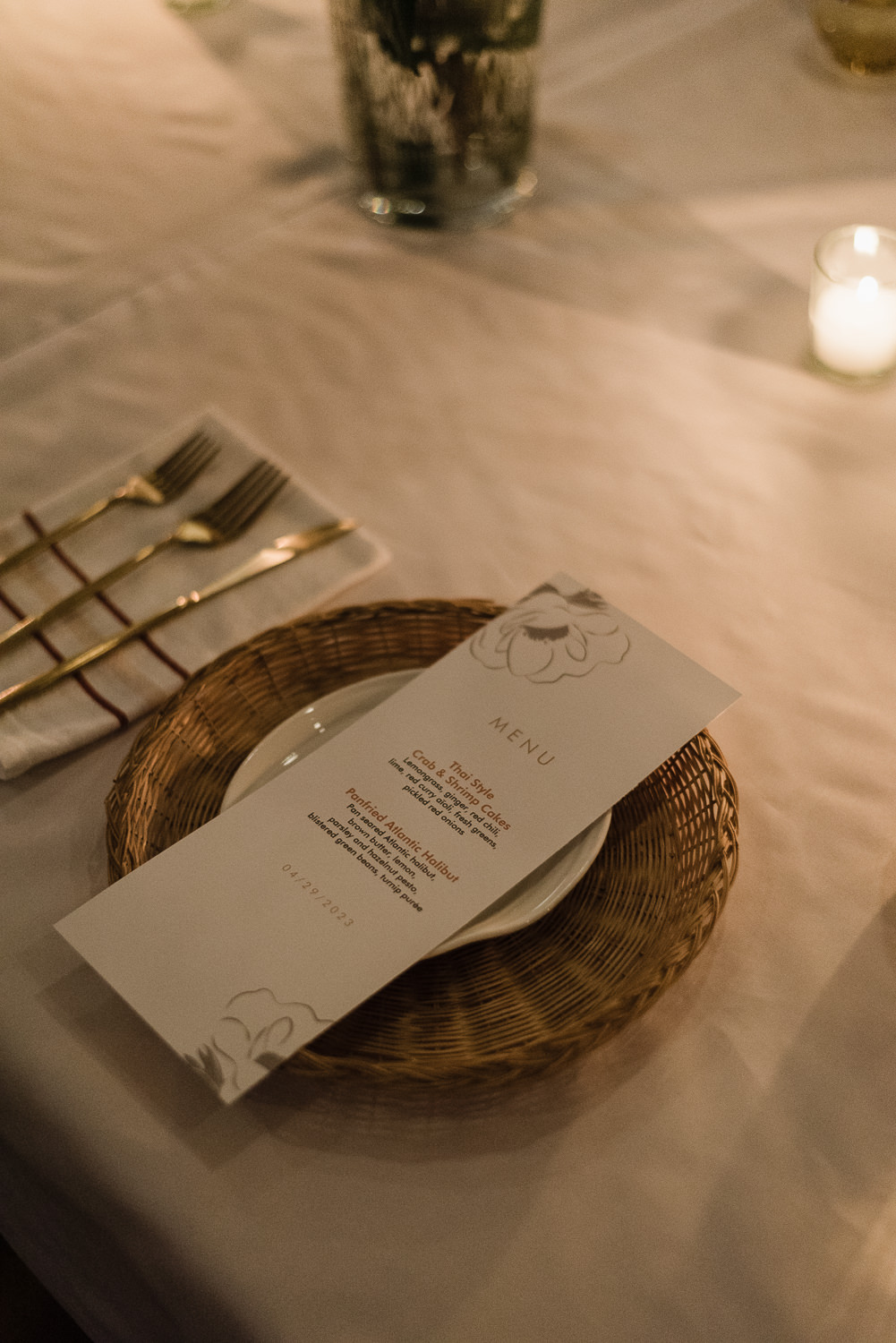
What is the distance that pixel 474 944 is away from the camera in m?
0.46

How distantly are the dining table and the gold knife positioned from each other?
0.02 metres

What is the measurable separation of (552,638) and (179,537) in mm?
259

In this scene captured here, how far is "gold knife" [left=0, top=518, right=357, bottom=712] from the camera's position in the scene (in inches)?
22.4

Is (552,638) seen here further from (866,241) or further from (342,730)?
(866,241)

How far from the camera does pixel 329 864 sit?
1.49ft

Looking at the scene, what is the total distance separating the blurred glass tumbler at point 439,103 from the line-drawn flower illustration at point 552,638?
451mm

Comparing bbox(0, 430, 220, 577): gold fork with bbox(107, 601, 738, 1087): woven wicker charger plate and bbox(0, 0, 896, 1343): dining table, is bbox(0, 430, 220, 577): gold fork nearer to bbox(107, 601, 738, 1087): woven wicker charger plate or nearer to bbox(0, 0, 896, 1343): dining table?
bbox(0, 0, 896, 1343): dining table

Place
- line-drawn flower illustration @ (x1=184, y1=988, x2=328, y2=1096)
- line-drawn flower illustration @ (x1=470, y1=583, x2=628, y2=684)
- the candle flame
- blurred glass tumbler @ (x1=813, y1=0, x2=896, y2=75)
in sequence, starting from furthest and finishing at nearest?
blurred glass tumbler @ (x1=813, y1=0, x2=896, y2=75)
the candle flame
line-drawn flower illustration @ (x1=470, y1=583, x2=628, y2=684)
line-drawn flower illustration @ (x1=184, y1=988, x2=328, y2=1096)

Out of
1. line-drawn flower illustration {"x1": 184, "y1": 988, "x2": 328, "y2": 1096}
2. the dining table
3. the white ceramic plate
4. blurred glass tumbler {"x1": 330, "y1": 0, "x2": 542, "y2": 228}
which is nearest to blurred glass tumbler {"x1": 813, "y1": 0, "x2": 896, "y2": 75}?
the dining table

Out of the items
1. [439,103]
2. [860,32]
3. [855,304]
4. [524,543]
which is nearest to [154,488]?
[524,543]

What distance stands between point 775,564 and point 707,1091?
34 centimetres

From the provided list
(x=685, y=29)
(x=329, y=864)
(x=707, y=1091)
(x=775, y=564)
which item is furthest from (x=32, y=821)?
(x=685, y=29)

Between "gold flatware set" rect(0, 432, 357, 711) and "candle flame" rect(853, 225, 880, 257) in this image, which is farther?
"candle flame" rect(853, 225, 880, 257)

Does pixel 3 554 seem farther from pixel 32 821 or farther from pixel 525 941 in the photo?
pixel 525 941
